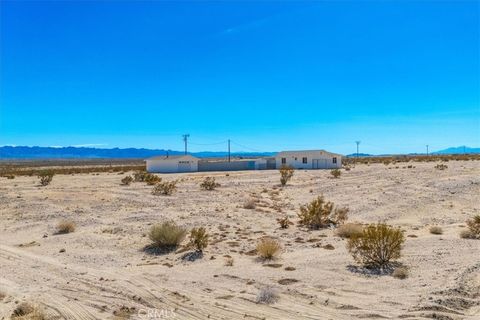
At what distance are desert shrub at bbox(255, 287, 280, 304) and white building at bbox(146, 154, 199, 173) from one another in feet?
186

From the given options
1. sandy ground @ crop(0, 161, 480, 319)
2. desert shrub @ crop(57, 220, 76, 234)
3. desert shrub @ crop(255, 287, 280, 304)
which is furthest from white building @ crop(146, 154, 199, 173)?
desert shrub @ crop(255, 287, 280, 304)

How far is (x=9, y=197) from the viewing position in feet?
88.1

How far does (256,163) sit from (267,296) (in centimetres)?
6440

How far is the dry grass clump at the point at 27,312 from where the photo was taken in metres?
8.55

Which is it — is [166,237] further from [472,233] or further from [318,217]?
[472,233]

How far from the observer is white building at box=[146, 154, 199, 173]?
65500mm

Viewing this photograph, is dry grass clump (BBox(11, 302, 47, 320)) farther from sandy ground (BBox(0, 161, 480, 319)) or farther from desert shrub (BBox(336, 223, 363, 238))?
desert shrub (BBox(336, 223, 363, 238))

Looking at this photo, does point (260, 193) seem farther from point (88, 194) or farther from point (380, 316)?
point (380, 316)

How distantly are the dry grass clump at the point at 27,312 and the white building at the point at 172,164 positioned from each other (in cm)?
5625

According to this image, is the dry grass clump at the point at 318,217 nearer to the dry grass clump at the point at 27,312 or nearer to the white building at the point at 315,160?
the dry grass clump at the point at 27,312

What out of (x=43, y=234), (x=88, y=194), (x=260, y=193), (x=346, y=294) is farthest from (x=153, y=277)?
(x=260, y=193)

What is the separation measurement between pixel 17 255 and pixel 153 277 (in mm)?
5554

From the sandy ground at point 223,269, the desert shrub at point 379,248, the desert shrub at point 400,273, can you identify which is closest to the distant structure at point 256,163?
the sandy ground at point 223,269

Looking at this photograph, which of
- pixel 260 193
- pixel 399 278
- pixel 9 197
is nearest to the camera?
pixel 399 278
